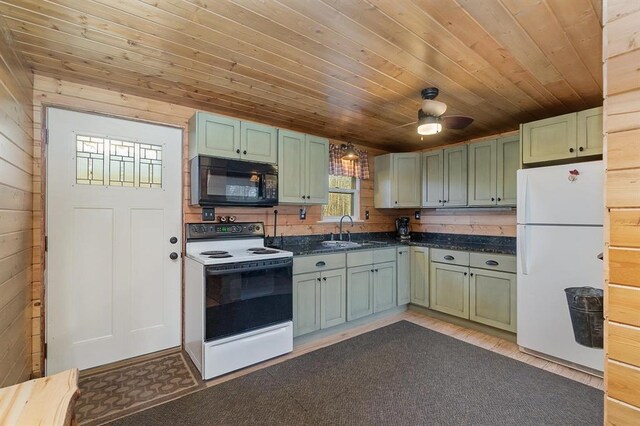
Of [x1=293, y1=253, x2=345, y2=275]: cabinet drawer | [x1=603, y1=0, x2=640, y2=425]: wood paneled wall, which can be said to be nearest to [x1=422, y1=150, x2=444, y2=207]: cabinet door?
[x1=293, y1=253, x2=345, y2=275]: cabinet drawer

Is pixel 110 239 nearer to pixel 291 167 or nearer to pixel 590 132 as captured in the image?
pixel 291 167

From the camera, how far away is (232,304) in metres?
2.50

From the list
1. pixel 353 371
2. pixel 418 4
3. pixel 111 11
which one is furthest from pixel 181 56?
pixel 353 371

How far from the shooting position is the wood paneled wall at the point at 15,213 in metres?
1.66

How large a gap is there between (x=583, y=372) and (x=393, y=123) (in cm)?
287

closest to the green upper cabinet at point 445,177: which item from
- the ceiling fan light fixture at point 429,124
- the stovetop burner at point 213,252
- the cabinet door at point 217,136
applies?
the ceiling fan light fixture at point 429,124

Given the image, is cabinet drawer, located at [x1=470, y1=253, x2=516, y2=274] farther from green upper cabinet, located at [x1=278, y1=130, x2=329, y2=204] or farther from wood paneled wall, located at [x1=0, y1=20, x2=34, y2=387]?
wood paneled wall, located at [x1=0, y1=20, x2=34, y2=387]

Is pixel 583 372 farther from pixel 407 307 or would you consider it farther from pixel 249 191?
pixel 249 191

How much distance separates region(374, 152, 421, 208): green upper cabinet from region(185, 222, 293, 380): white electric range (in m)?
2.03

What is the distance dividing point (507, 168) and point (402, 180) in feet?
4.22

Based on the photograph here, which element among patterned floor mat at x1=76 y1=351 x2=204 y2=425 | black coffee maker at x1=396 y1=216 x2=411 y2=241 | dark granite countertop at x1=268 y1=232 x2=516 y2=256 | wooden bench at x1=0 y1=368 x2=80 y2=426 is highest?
black coffee maker at x1=396 y1=216 x2=411 y2=241

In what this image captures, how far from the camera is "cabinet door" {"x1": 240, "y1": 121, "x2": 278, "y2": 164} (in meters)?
2.91

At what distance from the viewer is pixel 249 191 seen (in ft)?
9.73

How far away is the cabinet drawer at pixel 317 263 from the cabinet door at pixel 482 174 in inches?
71.7
